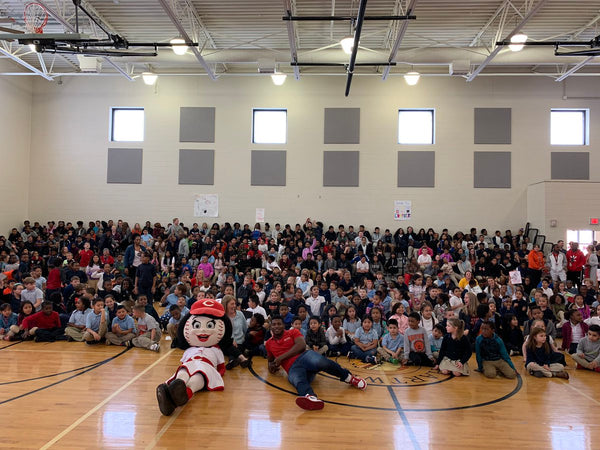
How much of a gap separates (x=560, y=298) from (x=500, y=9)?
7878 mm

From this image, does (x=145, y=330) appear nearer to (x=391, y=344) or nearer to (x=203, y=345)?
(x=203, y=345)

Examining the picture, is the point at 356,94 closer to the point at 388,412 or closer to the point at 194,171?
the point at 194,171

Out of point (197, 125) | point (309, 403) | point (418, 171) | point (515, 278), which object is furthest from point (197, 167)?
point (309, 403)

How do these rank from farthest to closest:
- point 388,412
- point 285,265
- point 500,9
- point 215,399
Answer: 1. point 285,265
2. point 500,9
3. point 215,399
4. point 388,412

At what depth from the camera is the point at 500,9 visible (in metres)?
12.1

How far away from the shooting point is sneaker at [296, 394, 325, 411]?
517 cm

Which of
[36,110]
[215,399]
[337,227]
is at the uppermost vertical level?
[36,110]

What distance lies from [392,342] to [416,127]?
11530 mm

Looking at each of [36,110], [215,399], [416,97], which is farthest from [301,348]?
[36,110]

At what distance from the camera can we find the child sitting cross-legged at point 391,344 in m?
7.46

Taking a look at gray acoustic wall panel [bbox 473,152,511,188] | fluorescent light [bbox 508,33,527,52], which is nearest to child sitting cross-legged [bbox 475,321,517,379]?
fluorescent light [bbox 508,33,527,52]

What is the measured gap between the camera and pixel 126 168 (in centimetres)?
1731

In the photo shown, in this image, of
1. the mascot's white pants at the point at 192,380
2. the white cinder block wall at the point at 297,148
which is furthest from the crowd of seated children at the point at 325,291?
the mascot's white pants at the point at 192,380

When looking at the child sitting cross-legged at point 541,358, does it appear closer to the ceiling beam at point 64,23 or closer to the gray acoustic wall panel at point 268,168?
the ceiling beam at point 64,23
